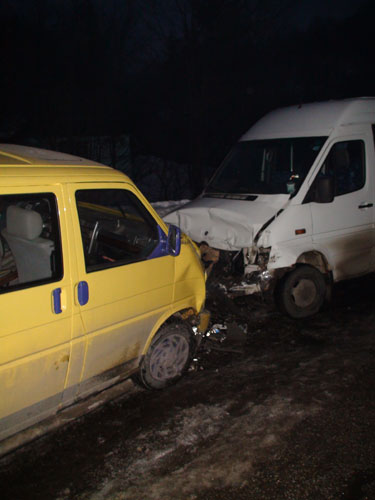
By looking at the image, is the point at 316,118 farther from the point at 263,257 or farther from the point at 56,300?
the point at 56,300

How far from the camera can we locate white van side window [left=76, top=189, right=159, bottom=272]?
3.48m

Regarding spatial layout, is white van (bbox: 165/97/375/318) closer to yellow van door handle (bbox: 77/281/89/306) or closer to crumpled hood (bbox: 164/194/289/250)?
crumpled hood (bbox: 164/194/289/250)

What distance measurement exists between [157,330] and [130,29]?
46.2 ft

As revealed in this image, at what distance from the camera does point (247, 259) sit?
17.7 feet

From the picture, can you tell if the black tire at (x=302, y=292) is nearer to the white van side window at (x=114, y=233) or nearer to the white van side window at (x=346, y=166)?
the white van side window at (x=346, y=166)

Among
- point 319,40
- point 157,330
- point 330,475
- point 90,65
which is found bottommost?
point 330,475

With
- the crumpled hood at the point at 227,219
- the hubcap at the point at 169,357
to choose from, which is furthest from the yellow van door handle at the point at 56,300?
the crumpled hood at the point at 227,219

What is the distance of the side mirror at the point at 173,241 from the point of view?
391cm

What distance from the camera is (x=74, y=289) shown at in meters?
3.15

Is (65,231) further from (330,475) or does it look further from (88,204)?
(330,475)

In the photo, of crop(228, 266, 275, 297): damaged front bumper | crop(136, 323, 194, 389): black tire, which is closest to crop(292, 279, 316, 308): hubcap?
crop(228, 266, 275, 297): damaged front bumper

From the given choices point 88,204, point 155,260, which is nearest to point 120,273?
point 155,260

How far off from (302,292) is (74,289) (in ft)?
11.5

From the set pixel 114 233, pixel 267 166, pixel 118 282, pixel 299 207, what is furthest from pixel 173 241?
pixel 267 166
